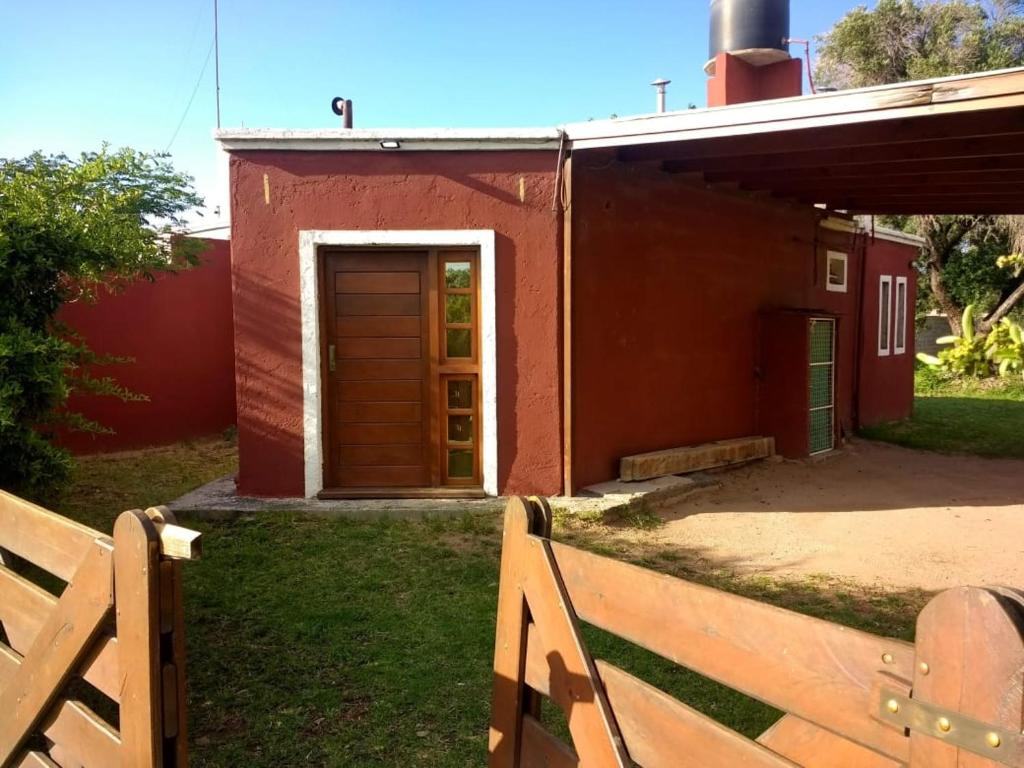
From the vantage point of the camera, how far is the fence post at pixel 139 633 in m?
1.70

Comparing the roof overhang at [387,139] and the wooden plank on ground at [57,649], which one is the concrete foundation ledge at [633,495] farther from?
the wooden plank on ground at [57,649]

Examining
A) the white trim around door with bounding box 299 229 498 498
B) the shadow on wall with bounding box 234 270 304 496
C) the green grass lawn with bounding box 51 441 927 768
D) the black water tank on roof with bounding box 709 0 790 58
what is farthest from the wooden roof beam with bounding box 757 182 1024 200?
the shadow on wall with bounding box 234 270 304 496

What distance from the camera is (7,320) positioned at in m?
4.39

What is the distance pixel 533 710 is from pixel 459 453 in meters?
4.62

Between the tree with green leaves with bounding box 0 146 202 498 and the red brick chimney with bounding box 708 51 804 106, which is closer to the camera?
the tree with green leaves with bounding box 0 146 202 498

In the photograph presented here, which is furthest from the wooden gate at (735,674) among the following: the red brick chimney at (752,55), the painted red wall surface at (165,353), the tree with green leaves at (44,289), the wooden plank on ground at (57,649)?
the painted red wall surface at (165,353)

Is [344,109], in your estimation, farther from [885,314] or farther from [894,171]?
[885,314]

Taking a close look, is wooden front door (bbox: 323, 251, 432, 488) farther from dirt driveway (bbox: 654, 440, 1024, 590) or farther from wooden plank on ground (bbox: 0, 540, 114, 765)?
wooden plank on ground (bbox: 0, 540, 114, 765)

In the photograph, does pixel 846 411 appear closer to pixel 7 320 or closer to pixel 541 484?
pixel 541 484

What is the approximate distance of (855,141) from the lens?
6020mm

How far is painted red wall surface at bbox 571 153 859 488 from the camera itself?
260 inches

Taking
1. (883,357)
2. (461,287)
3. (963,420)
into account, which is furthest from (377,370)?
(963,420)

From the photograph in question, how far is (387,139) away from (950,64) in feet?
60.3

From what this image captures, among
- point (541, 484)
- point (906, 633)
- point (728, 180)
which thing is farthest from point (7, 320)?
point (728, 180)
